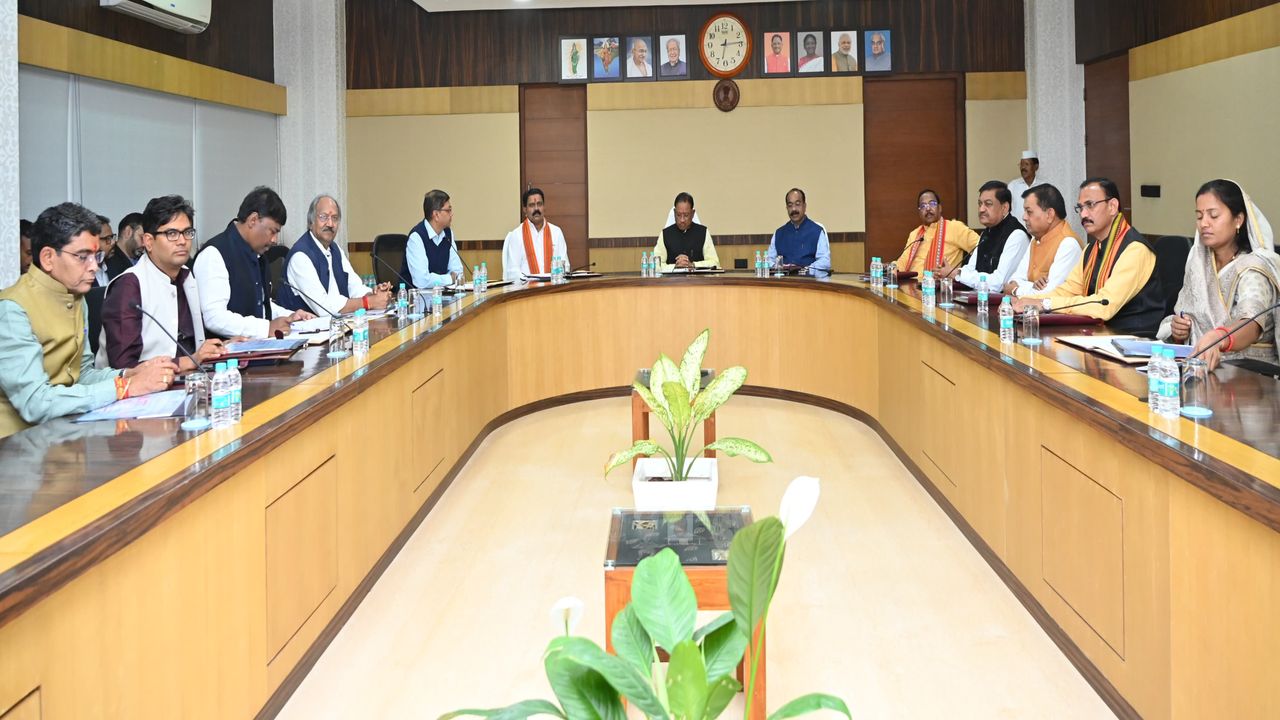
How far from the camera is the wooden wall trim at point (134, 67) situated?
596 cm

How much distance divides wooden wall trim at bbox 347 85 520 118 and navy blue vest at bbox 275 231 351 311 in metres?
4.80

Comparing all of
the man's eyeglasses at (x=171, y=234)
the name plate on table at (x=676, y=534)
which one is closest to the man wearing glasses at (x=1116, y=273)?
the name plate on table at (x=676, y=534)

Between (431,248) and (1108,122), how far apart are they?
18.2ft

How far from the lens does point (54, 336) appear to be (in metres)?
3.11

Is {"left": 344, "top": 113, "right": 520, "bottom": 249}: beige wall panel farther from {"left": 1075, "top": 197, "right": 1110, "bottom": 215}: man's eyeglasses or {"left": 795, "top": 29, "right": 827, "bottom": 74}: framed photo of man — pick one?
{"left": 1075, "top": 197, "right": 1110, "bottom": 215}: man's eyeglasses

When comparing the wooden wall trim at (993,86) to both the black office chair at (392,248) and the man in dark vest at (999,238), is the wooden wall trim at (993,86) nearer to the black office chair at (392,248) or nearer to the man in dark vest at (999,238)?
the man in dark vest at (999,238)

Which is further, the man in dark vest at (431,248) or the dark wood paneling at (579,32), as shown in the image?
the dark wood paneling at (579,32)

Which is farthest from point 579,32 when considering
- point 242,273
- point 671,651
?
point 671,651

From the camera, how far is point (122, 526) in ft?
6.27

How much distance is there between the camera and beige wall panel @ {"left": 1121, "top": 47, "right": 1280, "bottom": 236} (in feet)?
22.1

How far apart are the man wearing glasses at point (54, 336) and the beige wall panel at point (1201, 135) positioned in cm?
652

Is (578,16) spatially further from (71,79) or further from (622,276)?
(71,79)

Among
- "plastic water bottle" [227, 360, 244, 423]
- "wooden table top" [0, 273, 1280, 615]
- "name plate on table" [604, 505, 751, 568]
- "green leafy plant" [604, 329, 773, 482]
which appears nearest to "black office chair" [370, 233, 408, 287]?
"wooden table top" [0, 273, 1280, 615]

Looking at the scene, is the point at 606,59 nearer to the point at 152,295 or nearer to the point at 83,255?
the point at 152,295
